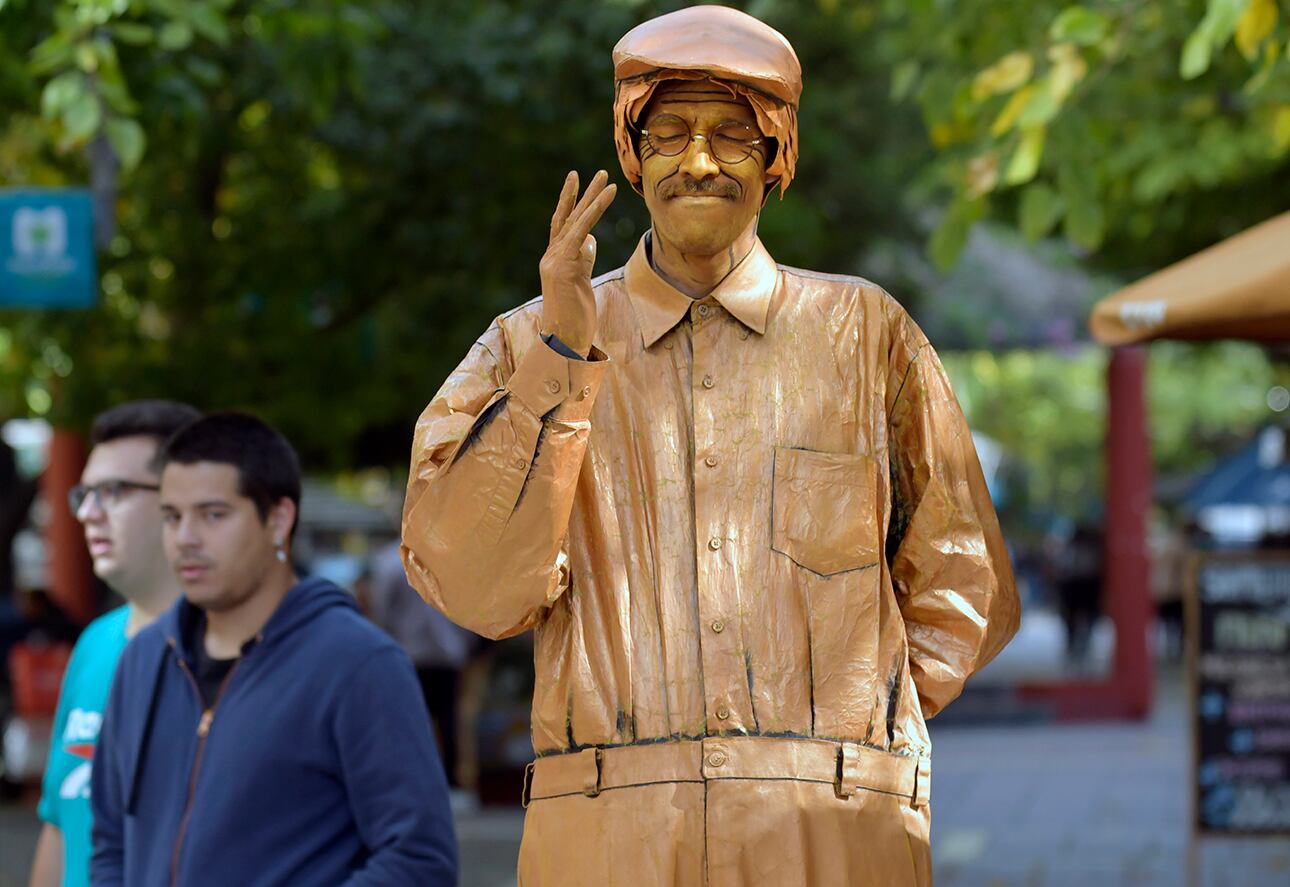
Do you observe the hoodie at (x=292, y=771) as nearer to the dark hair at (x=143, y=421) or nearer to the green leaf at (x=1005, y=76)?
the dark hair at (x=143, y=421)

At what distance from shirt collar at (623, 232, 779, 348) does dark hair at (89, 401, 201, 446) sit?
1943 millimetres

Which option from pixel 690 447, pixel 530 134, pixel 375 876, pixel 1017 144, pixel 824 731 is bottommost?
pixel 375 876

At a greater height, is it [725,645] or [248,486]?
[248,486]

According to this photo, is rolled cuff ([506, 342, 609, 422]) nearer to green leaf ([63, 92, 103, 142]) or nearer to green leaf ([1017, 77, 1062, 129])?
green leaf ([63, 92, 103, 142])

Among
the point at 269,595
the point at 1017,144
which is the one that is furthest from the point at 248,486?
the point at 1017,144

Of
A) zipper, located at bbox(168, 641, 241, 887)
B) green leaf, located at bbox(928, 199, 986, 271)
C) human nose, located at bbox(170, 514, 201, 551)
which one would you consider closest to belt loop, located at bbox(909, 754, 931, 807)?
zipper, located at bbox(168, 641, 241, 887)

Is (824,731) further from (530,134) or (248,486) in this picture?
(530,134)

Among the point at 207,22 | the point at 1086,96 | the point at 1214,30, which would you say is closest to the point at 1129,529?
the point at 1086,96

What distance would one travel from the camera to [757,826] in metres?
2.56

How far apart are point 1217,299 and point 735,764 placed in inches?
125

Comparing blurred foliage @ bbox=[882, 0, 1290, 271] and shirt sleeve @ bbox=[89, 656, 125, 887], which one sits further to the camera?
blurred foliage @ bbox=[882, 0, 1290, 271]

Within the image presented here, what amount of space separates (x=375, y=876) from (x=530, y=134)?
7240mm

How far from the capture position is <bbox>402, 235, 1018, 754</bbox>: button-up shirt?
2.55 metres

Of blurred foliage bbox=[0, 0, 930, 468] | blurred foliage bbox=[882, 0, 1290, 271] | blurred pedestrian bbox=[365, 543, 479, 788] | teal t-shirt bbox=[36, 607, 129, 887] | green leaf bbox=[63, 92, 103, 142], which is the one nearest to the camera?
teal t-shirt bbox=[36, 607, 129, 887]
